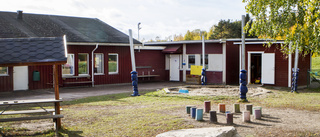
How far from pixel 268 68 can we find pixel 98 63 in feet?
34.9

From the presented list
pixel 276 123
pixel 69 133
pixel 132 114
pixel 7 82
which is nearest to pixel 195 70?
pixel 7 82

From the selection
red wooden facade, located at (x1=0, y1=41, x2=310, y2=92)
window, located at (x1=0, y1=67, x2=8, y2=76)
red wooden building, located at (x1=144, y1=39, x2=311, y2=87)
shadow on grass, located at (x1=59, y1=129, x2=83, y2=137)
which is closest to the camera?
shadow on grass, located at (x1=59, y1=129, x2=83, y2=137)

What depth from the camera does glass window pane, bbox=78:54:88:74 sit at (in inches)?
826

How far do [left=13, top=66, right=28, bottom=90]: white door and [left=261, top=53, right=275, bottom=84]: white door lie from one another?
13.7m

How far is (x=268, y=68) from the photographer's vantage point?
66.4 feet

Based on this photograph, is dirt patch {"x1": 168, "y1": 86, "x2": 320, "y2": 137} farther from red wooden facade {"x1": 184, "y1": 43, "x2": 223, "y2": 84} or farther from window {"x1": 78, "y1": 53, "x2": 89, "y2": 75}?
red wooden facade {"x1": 184, "y1": 43, "x2": 223, "y2": 84}

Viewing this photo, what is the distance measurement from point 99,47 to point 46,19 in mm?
4216

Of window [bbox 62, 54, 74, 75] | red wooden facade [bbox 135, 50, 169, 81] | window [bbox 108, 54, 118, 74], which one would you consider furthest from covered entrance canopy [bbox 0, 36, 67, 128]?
red wooden facade [bbox 135, 50, 169, 81]

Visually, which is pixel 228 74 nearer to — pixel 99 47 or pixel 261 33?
pixel 99 47

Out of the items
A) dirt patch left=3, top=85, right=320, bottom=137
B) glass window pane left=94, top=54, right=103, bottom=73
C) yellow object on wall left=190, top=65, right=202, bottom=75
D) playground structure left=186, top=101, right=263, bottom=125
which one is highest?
glass window pane left=94, top=54, right=103, bottom=73

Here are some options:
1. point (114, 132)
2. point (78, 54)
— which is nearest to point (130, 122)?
point (114, 132)

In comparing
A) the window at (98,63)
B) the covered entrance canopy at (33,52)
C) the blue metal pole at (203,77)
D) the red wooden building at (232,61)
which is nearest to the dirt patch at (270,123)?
the covered entrance canopy at (33,52)

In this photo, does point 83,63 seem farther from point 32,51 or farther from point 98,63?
point 32,51

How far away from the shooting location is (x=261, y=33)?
1076 centimetres
